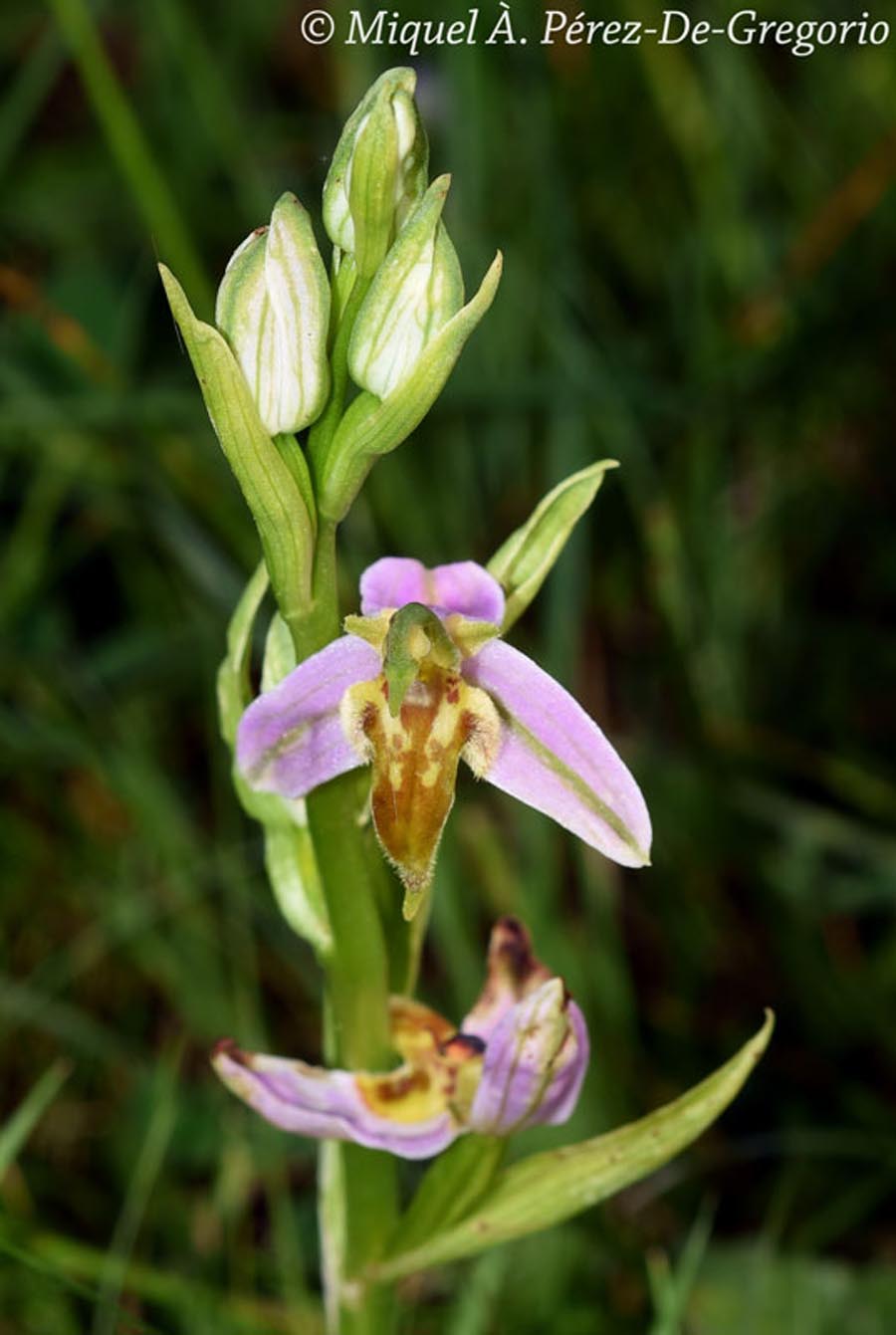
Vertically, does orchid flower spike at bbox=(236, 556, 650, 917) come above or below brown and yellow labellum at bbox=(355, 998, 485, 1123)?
above

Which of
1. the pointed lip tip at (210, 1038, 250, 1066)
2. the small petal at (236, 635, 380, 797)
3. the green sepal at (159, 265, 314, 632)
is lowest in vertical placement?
the pointed lip tip at (210, 1038, 250, 1066)

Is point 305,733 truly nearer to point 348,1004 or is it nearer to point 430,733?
point 430,733

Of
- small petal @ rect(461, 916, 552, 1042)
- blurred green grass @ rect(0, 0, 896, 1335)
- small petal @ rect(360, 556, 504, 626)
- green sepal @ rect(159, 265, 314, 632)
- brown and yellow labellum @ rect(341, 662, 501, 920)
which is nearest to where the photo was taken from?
green sepal @ rect(159, 265, 314, 632)

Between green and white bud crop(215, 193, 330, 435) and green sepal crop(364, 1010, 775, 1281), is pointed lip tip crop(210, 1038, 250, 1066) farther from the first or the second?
green and white bud crop(215, 193, 330, 435)

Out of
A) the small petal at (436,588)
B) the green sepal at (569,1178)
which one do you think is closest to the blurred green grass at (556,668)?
the green sepal at (569,1178)

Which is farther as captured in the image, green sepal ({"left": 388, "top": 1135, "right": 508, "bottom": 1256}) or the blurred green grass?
the blurred green grass

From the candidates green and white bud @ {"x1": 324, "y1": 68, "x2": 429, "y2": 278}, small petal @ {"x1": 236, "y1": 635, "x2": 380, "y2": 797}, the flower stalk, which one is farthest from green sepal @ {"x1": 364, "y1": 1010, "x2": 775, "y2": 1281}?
green and white bud @ {"x1": 324, "y1": 68, "x2": 429, "y2": 278}

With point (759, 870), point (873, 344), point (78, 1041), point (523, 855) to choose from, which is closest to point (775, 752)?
point (759, 870)
